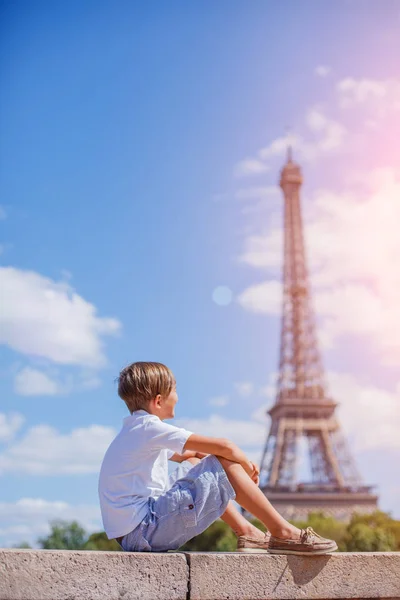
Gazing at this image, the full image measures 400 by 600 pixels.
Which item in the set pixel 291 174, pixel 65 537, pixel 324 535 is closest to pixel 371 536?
pixel 324 535

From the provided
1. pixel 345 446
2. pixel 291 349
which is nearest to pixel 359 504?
pixel 345 446

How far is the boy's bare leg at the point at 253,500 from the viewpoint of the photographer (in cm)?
415

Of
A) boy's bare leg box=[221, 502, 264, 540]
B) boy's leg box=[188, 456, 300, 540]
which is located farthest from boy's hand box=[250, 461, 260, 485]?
boy's bare leg box=[221, 502, 264, 540]

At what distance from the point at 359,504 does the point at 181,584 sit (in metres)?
47.5

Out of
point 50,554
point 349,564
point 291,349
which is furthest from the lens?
point 291,349

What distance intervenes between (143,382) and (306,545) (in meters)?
1.31

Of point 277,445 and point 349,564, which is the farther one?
point 277,445

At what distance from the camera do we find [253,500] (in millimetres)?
4164

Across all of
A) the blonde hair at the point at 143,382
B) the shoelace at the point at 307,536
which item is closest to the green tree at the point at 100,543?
the blonde hair at the point at 143,382

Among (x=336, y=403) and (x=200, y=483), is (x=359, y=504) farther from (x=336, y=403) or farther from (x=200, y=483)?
(x=200, y=483)

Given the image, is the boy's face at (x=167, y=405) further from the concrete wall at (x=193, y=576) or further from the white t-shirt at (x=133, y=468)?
the concrete wall at (x=193, y=576)

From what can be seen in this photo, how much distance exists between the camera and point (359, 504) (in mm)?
48500

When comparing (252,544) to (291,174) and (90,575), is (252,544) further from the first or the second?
(291,174)

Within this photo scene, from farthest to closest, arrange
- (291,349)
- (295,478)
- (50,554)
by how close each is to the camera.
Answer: (291,349) < (295,478) < (50,554)
